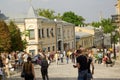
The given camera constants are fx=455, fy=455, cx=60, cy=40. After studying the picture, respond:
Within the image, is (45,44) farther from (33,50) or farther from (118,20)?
(118,20)

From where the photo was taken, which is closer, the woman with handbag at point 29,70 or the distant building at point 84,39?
the woman with handbag at point 29,70

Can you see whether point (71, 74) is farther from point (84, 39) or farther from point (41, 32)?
point (84, 39)

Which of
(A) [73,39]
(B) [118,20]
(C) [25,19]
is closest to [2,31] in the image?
(B) [118,20]

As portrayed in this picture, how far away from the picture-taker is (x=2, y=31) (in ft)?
135

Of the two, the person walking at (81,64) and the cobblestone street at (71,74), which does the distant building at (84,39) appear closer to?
the cobblestone street at (71,74)

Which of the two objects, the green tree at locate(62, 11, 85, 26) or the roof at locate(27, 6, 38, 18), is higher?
the roof at locate(27, 6, 38, 18)

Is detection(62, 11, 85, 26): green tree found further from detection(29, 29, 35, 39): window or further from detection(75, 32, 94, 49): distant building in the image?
detection(29, 29, 35, 39): window

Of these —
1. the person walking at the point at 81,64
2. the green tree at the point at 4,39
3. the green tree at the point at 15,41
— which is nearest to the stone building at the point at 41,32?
the green tree at the point at 15,41

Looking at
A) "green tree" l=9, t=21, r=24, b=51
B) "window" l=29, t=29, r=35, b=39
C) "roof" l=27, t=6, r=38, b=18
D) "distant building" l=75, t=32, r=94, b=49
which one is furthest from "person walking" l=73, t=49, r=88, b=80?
"distant building" l=75, t=32, r=94, b=49

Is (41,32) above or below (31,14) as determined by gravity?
below

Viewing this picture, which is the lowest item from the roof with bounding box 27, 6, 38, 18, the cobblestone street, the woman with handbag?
the cobblestone street

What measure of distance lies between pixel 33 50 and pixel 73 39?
24719 mm

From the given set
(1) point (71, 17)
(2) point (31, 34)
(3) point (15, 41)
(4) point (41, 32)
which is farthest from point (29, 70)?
(1) point (71, 17)

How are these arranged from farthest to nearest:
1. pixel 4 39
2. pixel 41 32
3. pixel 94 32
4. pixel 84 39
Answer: pixel 94 32 < pixel 84 39 < pixel 41 32 < pixel 4 39
